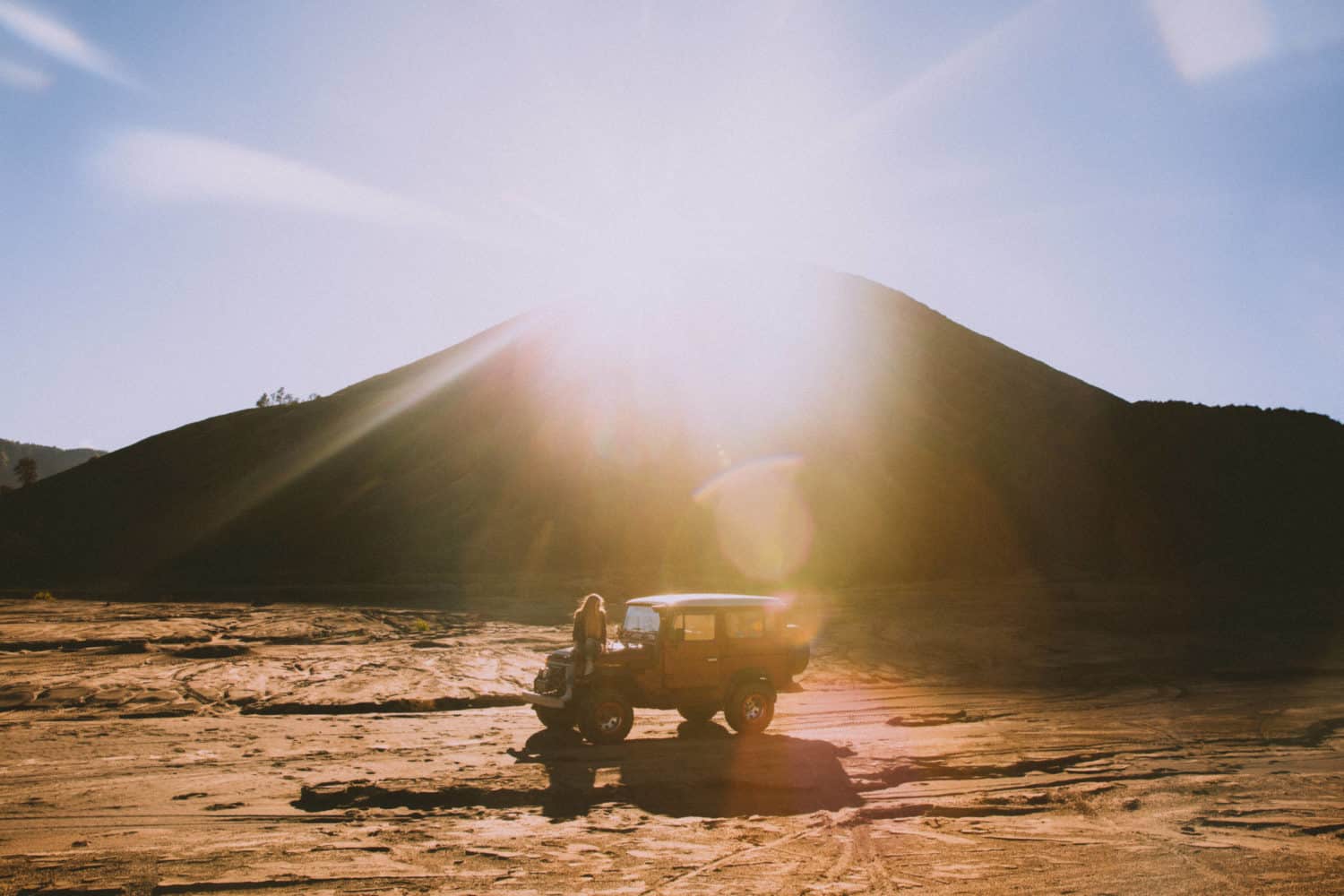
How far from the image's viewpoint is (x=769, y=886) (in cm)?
696

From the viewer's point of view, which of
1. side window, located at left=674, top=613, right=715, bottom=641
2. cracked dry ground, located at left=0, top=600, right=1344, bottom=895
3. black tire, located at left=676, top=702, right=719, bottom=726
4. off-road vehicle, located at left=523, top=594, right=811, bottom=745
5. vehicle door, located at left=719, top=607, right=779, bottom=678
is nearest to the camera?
cracked dry ground, located at left=0, top=600, right=1344, bottom=895

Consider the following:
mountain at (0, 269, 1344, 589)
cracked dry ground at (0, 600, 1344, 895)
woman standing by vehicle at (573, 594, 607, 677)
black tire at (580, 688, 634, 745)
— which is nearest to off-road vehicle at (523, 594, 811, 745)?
black tire at (580, 688, 634, 745)

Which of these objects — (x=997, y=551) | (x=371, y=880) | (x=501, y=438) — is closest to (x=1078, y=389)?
(x=997, y=551)

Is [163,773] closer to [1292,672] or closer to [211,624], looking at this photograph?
[211,624]

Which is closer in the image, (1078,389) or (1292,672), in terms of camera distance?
(1292,672)

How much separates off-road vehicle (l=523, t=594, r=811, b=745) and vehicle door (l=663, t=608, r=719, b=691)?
0.04 ft

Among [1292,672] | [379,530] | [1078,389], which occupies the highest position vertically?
[1078,389]

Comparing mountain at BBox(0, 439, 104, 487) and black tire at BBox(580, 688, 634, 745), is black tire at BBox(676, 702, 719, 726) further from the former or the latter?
mountain at BBox(0, 439, 104, 487)

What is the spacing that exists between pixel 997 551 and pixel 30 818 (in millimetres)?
A: 46386

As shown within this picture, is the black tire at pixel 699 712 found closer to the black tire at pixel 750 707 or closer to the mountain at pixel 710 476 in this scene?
the black tire at pixel 750 707

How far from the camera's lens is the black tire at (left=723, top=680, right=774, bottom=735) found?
12.9 m

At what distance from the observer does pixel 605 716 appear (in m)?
12.2

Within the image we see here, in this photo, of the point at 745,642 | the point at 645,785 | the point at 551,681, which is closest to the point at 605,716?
A: the point at 551,681

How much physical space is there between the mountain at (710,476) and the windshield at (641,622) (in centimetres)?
2745
